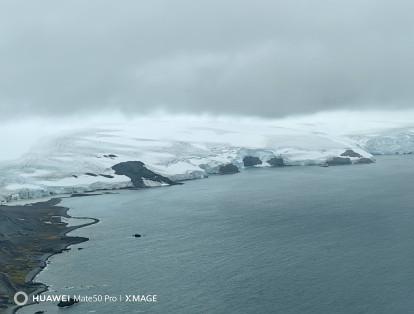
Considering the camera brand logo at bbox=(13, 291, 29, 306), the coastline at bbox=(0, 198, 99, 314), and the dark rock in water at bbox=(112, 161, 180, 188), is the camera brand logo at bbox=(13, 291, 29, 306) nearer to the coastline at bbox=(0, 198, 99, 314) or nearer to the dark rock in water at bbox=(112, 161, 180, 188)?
the coastline at bbox=(0, 198, 99, 314)

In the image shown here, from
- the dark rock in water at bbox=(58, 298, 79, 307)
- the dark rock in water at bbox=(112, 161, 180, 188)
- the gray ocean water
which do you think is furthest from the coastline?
the dark rock in water at bbox=(112, 161, 180, 188)

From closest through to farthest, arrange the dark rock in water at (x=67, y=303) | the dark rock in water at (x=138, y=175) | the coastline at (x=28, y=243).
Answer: the dark rock in water at (x=67, y=303) < the coastline at (x=28, y=243) < the dark rock in water at (x=138, y=175)

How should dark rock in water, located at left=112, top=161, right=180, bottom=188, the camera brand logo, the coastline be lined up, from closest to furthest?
the camera brand logo
the coastline
dark rock in water, located at left=112, top=161, right=180, bottom=188

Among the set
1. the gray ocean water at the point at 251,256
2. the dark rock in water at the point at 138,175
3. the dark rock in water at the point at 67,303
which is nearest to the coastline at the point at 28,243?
the gray ocean water at the point at 251,256

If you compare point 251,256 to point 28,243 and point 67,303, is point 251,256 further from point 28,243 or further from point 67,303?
point 28,243

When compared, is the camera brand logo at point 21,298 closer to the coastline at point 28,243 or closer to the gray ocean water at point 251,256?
the coastline at point 28,243

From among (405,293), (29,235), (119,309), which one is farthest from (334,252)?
(29,235)
